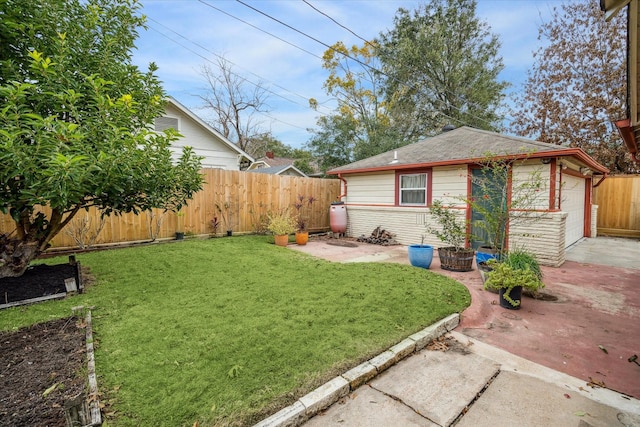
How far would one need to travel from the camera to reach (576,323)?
3389 mm

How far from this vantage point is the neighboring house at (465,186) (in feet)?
19.5

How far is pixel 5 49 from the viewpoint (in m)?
3.16

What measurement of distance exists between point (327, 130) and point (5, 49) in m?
16.1

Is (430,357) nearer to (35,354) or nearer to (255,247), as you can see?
(35,354)

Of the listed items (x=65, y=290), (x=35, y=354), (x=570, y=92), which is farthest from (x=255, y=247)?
(x=570, y=92)

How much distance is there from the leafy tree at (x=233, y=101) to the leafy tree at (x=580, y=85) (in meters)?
16.5

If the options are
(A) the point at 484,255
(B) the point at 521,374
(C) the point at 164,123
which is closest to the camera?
(B) the point at 521,374

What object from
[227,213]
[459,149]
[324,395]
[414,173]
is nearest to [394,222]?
[414,173]

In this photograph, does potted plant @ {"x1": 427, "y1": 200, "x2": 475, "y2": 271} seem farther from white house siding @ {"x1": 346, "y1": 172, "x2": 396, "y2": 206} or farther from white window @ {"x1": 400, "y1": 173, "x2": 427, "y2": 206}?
white house siding @ {"x1": 346, "y1": 172, "x2": 396, "y2": 206}

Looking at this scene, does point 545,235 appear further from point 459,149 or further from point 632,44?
point 632,44

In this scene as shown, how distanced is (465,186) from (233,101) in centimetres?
1847

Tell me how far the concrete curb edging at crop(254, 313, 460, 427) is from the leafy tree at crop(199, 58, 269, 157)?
65.1 ft

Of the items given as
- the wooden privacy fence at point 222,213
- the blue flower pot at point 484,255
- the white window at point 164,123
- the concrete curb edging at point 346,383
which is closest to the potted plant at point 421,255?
the blue flower pot at point 484,255

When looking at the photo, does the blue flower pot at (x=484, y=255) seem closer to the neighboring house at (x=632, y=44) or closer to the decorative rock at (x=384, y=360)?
the neighboring house at (x=632, y=44)
